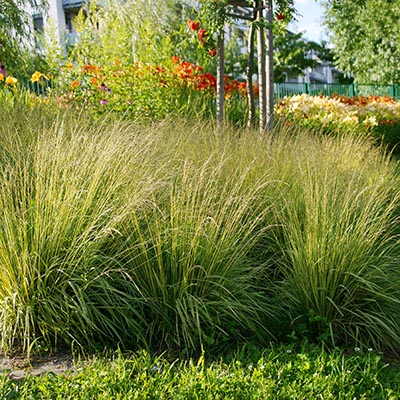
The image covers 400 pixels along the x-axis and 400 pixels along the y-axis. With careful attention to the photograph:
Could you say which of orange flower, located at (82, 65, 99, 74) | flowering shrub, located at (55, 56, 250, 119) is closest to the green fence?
flowering shrub, located at (55, 56, 250, 119)

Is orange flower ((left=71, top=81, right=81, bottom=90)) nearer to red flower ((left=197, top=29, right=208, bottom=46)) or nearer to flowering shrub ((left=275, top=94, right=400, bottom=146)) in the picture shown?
red flower ((left=197, top=29, right=208, bottom=46))

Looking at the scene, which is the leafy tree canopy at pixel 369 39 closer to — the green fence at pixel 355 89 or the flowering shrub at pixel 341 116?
the green fence at pixel 355 89

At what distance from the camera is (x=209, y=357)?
3.13 meters

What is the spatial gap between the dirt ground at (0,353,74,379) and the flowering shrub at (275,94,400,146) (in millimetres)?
7790

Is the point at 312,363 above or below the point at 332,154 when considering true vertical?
below

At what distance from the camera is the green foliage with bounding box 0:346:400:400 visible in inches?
103

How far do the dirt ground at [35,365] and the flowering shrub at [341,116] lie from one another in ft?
25.6

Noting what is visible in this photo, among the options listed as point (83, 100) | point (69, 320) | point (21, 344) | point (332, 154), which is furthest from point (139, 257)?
point (83, 100)

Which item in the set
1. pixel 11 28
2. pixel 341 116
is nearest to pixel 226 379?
pixel 11 28

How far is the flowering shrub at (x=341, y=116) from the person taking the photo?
1096 centimetres

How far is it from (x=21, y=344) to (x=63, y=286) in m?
0.38

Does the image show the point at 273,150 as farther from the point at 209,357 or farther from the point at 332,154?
the point at 209,357

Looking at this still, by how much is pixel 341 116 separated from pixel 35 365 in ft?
31.5

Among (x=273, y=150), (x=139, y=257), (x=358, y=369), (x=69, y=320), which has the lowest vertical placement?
(x=358, y=369)
